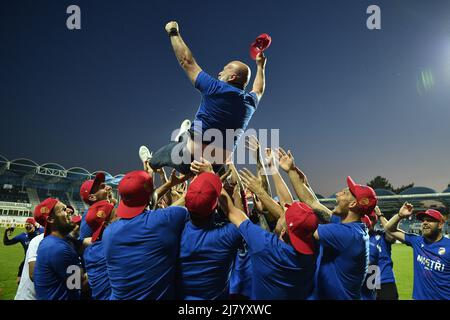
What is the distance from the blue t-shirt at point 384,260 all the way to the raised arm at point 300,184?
9.72 feet

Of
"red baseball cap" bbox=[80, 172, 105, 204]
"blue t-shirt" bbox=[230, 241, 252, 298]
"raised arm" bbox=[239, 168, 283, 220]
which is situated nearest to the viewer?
"raised arm" bbox=[239, 168, 283, 220]

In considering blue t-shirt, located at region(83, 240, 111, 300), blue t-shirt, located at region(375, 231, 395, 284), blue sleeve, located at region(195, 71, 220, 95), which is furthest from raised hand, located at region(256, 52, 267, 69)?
blue t-shirt, located at region(375, 231, 395, 284)

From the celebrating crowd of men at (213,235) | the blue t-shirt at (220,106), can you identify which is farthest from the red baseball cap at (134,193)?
the blue t-shirt at (220,106)

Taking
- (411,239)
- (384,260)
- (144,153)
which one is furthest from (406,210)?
(144,153)

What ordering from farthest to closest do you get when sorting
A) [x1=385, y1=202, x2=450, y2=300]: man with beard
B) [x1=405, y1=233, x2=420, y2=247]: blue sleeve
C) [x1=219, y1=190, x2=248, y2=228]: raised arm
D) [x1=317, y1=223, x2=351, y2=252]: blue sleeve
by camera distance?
[x1=405, y1=233, x2=420, y2=247]: blue sleeve, [x1=385, y1=202, x2=450, y2=300]: man with beard, [x1=317, y1=223, x2=351, y2=252]: blue sleeve, [x1=219, y1=190, x2=248, y2=228]: raised arm

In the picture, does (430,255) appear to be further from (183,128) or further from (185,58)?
(185,58)

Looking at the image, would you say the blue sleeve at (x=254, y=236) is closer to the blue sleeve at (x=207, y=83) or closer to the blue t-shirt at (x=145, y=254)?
the blue t-shirt at (x=145, y=254)

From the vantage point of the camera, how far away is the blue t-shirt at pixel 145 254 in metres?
2.70

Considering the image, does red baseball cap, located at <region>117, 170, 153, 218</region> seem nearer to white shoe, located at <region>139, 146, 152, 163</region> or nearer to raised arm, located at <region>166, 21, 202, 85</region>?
raised arm, located at <region>166, 21, 202, 85</region>

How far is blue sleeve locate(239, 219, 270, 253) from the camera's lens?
2602 millimetres

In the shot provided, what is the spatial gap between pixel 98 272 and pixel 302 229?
244cm

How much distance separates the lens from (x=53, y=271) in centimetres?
357

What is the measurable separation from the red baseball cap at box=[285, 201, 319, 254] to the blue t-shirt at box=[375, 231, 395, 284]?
4.48m

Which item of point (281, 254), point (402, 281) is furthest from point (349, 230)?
point (402, 281)
